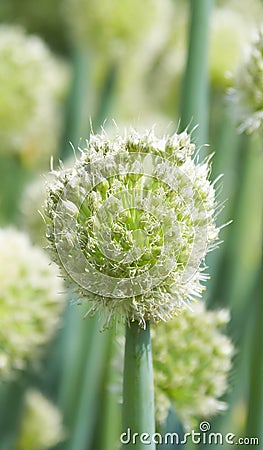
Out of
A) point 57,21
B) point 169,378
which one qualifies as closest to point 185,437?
point 169,378

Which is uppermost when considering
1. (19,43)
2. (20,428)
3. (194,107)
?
(19,43)

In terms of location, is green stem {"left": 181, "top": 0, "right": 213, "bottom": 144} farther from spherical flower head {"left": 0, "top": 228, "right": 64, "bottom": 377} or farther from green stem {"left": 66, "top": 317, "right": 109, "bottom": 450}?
green stem {"left": 66, "top": 317, "right": 109, "bottom": 450}

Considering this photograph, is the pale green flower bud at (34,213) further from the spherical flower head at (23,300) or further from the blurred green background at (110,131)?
the spherical flower head at (23,300)

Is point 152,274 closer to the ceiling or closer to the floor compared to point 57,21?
closer to the floor

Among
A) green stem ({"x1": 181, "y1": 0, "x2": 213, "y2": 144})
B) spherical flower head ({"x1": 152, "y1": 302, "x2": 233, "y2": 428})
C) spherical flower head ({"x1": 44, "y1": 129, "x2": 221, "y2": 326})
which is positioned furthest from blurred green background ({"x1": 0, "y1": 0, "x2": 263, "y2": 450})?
spherical flower head ({"x1": 44, "y1": 129, "x2": 221, "y2": 326})

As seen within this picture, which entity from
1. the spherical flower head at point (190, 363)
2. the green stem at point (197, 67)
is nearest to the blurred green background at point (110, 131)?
the green stem at point (197, 67)

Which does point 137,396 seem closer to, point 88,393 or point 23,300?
point 23,300

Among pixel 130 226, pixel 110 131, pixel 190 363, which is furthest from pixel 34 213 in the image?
pixel 130 226

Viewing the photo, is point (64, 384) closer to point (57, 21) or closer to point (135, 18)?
point (135, 18)
